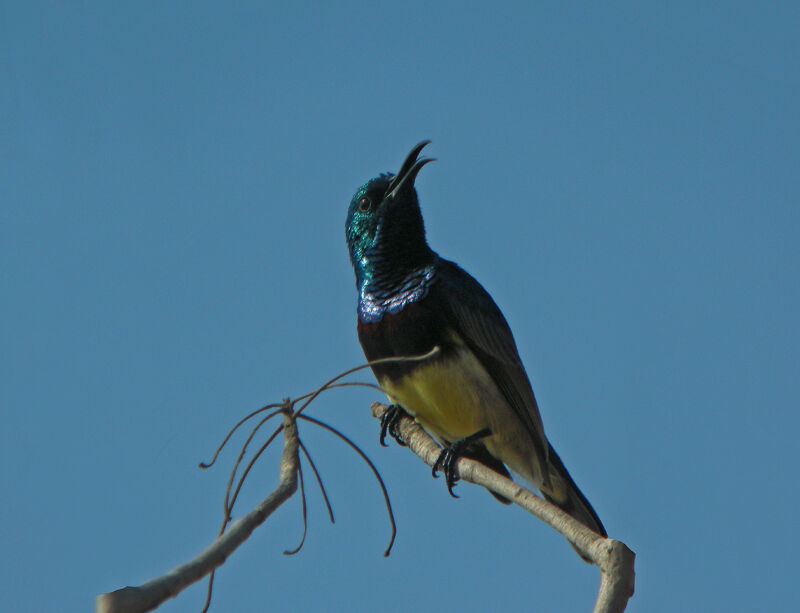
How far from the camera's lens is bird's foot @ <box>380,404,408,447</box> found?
4530mm

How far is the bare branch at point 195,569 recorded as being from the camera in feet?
4.87

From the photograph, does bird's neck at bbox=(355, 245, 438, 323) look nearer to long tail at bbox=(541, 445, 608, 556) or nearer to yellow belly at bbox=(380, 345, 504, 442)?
yellow belly at bbox=(380, 345, 504, 442)

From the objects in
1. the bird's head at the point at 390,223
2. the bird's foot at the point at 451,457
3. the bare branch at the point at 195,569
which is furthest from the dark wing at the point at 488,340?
the bare branch at the point at 195,569

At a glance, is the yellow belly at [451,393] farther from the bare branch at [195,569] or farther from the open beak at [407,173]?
the bare branch at [195,569]

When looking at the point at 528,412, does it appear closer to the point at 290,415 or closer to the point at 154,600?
the point at 290,415

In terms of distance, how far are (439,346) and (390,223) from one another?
0.67m

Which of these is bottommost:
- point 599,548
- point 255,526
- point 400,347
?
point 599,548

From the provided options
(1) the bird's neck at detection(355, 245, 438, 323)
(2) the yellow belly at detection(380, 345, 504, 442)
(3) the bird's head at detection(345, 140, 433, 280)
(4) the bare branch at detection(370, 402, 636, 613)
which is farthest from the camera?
(3) the bird's head at detection(345, 140, 433, 280)

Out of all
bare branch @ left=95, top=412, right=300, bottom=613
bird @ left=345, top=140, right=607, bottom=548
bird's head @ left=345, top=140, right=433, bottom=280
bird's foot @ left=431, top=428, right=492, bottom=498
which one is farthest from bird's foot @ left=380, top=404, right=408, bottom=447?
bare branch @ left=95, top=412, right=300, bottom=613

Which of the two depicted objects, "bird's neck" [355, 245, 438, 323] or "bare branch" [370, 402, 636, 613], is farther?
"bird's neck" [355, 245, 438, 323]

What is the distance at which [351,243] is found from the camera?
4742 millimetres

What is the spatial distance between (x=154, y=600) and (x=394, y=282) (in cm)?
303

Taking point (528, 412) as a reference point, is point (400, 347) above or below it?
above

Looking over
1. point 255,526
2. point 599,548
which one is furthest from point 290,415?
point 599,548
